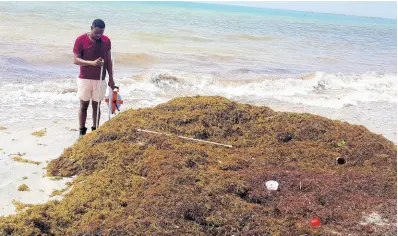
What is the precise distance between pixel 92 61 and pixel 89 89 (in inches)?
24.1

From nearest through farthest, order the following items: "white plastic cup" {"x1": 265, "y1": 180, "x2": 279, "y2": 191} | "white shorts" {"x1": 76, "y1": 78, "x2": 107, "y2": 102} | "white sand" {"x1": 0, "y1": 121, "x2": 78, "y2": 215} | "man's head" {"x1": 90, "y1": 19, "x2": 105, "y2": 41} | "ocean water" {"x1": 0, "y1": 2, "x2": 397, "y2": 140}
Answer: "white plastic cup" {"x1": 265, "y1": 180, "x2": 279, "y2": 191} < "white sand" {"x1": 0, "y1": 121, "x2": 78, "y2": 215} < "man's head" {"x1": 90, "y1": 19, "x2": 105, "y2": 41} < "white shorts" {"x1": 76, "y1": 78, "x2": 107, "y2": 102} < "ocean water" {"x1": 0, "y1": 2, "x2": 397, "y2": 140}

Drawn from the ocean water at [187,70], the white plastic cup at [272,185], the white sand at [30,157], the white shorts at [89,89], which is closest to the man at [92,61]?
the white shorts at [89,89]

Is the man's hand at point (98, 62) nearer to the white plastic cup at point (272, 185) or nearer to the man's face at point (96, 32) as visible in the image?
the man's face at point (96, 32)

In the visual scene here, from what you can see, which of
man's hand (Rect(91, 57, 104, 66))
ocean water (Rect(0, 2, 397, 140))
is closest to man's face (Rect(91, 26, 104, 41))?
man's hand (Rect(91, 57, 104, 66))

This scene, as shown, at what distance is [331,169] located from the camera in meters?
5.85

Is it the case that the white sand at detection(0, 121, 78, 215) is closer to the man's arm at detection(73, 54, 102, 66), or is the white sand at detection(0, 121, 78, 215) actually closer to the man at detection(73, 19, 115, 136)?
the man at detection(73, 19, 115, 136)

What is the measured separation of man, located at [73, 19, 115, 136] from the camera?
7098 mm

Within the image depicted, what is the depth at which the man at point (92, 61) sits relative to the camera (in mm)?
7098

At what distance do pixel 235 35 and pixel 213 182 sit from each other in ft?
98.9

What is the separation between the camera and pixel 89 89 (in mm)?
7512

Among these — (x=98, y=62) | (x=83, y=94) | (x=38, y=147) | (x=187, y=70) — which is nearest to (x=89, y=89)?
(x=83, y=94)

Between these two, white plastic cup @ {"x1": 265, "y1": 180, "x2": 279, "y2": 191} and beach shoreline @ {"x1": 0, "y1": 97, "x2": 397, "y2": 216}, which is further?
beach shoreline @ {"x1": 0, "y1": 97, "x2": 397, "y2": 216}

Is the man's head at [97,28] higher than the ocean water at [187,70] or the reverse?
higher

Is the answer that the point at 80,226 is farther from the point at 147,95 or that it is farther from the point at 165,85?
the point at 165,85
